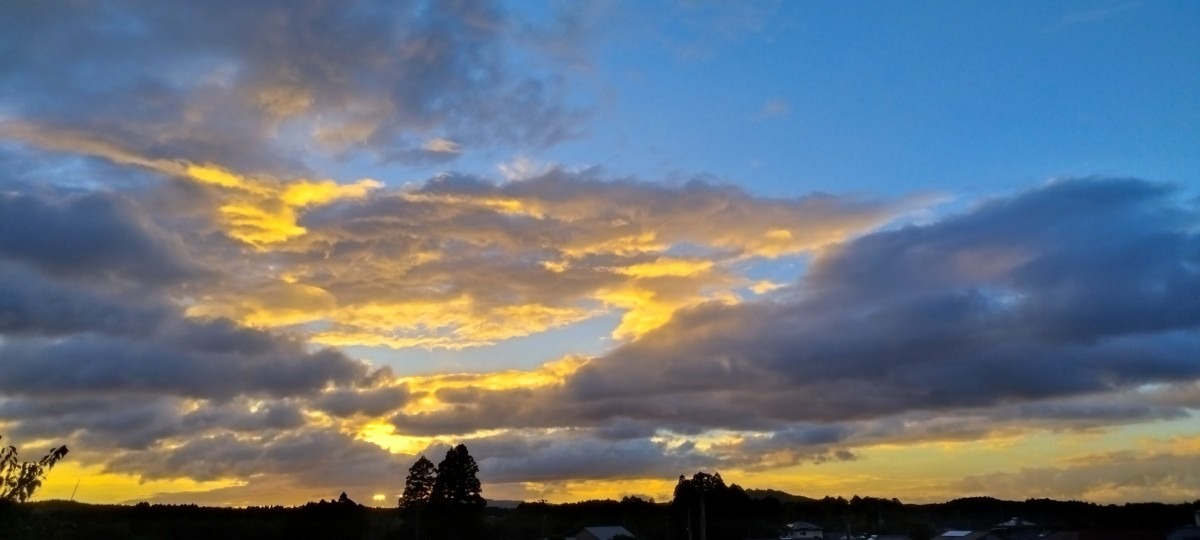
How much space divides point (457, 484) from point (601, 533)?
52.9 ft

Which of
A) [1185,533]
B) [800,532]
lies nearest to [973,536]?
[1185,533]

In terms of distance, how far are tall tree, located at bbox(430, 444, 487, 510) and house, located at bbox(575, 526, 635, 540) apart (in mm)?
11281

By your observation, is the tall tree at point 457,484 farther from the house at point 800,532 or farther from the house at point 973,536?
the house at point 973,536

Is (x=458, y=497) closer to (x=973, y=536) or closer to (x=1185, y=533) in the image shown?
(x=973, y=536)

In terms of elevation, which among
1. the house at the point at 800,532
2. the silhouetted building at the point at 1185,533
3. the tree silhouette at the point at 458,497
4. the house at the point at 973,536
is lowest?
the silhouetted building at the point at 1185,533

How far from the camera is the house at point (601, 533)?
105706 millimetres

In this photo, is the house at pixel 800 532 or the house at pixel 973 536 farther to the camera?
the house at pixel 800 532

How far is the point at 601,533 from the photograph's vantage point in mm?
107375

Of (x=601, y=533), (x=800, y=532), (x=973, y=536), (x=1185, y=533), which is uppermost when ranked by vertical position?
(x=601, y=533)

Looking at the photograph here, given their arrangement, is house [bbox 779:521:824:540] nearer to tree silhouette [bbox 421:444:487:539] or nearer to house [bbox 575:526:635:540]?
house [bbox 575:526:635:540]

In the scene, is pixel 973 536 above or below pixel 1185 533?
above

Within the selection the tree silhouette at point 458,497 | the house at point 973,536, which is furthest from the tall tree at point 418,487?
the house at point 973,536

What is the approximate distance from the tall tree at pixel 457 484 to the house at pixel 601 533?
444 inches

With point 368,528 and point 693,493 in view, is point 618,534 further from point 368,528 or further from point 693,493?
point 368,528
